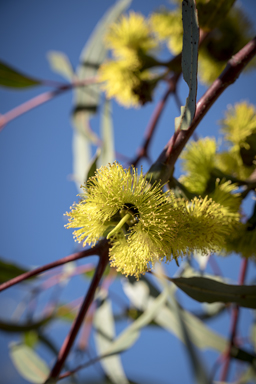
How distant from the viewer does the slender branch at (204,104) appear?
1.52 ft

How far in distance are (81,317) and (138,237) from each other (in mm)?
193

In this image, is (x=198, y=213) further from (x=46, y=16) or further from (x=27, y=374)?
(x=46, y=16)

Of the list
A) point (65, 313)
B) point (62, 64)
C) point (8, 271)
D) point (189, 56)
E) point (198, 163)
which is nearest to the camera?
point (189, 56)

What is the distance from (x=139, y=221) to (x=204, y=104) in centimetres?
21

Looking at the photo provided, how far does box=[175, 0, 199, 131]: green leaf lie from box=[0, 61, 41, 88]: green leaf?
73 centimetres

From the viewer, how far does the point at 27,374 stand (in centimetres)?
90

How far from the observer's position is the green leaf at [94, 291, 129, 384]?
942mm

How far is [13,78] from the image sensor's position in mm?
1026

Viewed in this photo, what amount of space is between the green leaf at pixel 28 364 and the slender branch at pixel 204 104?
29.6 inches

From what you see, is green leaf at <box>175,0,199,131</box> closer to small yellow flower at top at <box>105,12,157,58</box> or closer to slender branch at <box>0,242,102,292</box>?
slender branch at <box>0,242,102,292</box>

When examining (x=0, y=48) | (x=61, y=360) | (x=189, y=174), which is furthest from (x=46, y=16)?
(x=61, y=360)

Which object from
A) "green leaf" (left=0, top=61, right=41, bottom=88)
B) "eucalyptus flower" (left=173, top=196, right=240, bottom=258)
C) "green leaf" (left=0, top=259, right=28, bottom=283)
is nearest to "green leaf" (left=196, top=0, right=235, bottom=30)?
"eucalyptus flower" (left=173, top=196, right=240, bottom=258)

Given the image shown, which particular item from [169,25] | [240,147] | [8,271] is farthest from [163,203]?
[169,25]

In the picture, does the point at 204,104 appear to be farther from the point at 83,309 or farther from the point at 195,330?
the point at 195,330
